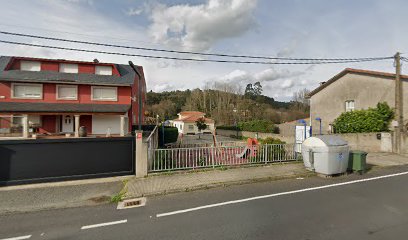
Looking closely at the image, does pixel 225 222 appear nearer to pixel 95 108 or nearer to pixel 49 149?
pixel 49 149

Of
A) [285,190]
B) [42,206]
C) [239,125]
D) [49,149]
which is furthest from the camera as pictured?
[239,125]

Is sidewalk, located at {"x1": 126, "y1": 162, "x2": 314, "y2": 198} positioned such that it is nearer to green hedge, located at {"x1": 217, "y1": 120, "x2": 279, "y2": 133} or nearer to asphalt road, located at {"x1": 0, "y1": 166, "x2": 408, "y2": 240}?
asphalt road, located at {"x1": 0, "y1": 166, "x2": 408, "y2": 240}

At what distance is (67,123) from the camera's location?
20031 mm

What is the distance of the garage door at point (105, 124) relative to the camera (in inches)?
794

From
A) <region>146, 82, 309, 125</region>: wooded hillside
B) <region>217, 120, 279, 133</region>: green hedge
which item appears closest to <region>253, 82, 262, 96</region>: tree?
<region>146, 82, 309, 125</region>: wooded hillside

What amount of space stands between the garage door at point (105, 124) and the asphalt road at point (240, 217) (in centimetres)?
1575

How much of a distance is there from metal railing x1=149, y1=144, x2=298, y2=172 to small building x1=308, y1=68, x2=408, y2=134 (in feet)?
40.4

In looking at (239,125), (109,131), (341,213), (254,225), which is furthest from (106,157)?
(239,125)

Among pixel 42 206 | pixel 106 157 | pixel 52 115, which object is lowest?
pixel 42 206

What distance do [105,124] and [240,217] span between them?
728 inches

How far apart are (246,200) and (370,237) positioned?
9.07 feet

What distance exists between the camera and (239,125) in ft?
116

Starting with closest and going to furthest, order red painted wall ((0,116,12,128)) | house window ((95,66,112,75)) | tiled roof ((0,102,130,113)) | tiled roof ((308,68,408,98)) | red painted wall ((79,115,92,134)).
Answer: red painted wall ((0,116,12,128))
tiled roof ((308,68,408,98))
tiled roof ((0,102,130,113))
red painted wall ((79,115,92,134))
house window ((95,66,112,75))

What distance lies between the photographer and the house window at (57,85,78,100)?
1956cm
